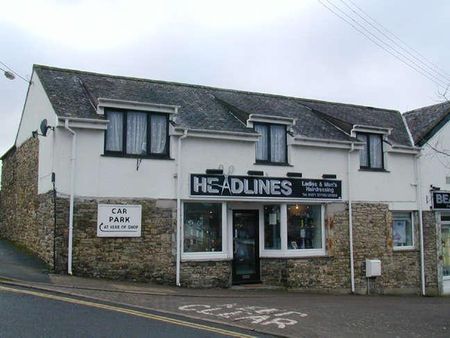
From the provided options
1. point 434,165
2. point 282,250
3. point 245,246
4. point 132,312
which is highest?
point 434,165

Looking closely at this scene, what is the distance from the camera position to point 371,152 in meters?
21.6

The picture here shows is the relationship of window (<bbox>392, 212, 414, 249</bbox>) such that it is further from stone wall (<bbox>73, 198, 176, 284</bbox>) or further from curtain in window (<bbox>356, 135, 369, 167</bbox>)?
stone wall (<bbox>73, 198, 176, 284</bbox>)

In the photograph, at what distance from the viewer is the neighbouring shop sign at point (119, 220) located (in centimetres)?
1598

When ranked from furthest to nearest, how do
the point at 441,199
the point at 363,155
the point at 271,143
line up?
the point at 441,199 → the point at 363,155 → the point at 271,143

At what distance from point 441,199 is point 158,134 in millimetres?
12429

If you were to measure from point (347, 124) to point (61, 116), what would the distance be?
10.7 meters

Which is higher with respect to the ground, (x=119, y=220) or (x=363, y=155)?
(x=363, y=155)

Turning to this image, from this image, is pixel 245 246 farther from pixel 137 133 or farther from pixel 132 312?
pixel 132 312

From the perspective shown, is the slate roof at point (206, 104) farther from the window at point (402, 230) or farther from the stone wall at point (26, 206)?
the window at point (402, 230)

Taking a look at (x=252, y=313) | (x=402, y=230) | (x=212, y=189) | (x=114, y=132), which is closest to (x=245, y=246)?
(x=212, y=189)

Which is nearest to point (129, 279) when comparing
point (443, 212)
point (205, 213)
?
point (205, 213)

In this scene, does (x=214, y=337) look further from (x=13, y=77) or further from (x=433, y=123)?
(x=433, y=123)

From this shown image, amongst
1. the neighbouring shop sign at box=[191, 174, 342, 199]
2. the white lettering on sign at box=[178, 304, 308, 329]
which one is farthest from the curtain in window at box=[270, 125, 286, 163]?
the white lettering on sign at box=[178, 304, 308, 329]

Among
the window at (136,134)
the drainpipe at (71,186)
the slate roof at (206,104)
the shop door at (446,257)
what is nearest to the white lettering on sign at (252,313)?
the drainpipe at (71,186)
